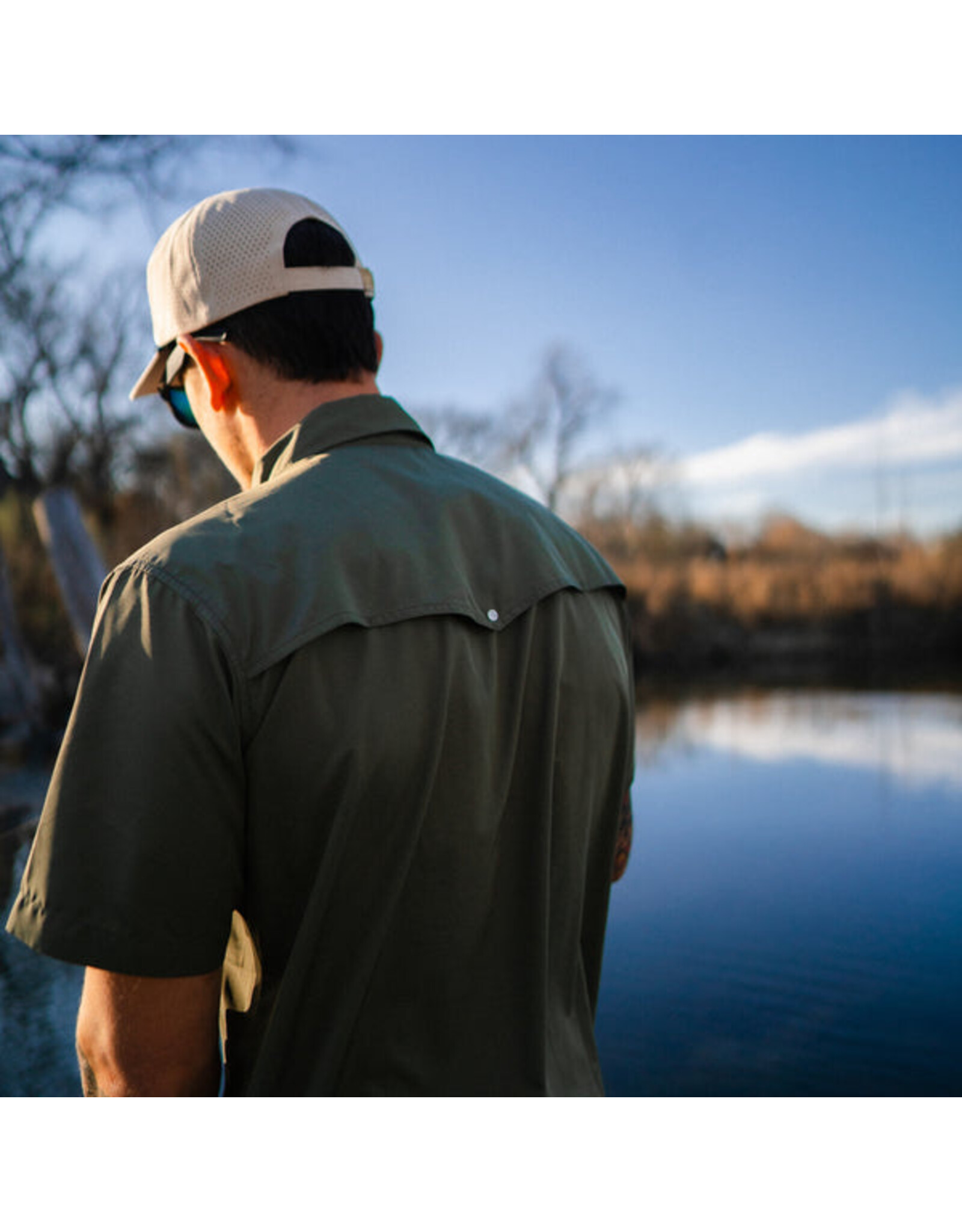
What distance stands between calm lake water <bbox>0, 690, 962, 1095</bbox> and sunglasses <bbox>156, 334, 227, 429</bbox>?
5.68 ft

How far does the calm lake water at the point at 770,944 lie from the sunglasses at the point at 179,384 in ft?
5.68

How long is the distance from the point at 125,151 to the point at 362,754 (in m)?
2.81

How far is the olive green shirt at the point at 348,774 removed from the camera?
0.58 metres

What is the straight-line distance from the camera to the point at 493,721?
0.65m

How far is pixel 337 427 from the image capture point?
0.68 metres

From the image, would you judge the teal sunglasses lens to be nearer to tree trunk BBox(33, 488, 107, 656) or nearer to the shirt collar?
the shirt collar

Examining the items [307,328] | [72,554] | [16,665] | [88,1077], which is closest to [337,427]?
[307,328]

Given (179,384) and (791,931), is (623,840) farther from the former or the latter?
(791,931)

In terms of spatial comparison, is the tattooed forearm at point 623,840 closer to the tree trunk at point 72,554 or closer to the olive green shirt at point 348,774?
the olive green shirt at point 348,774

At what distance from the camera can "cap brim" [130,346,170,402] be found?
2.59ft
